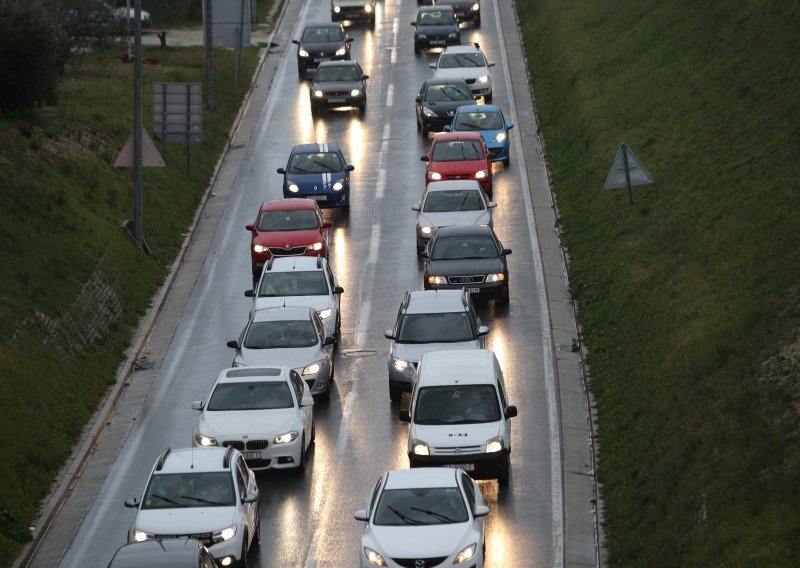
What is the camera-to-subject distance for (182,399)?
2730 centimetres

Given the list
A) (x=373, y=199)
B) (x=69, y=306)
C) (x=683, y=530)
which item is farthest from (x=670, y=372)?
(x=373, y=199)

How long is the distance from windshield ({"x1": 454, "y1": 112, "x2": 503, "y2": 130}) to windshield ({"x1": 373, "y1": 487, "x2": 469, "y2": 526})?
81.6ft

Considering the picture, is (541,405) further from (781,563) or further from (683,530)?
(781,563)

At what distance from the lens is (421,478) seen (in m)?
19.2

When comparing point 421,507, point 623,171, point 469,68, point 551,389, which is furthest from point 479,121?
point 421,507

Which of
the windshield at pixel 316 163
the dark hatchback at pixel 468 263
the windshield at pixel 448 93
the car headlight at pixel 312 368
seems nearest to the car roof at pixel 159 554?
the car headlight at pixel 312 368

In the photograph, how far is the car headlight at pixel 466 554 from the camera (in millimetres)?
17997

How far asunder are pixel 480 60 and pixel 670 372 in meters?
29.9

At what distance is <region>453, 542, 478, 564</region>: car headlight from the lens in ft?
59.0

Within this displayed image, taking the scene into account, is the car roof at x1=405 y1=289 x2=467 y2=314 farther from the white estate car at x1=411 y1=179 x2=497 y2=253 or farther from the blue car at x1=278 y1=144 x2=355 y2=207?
the blue car at x1=278 y1=144 x2=355 y2=207

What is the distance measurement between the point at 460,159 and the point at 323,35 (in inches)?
755

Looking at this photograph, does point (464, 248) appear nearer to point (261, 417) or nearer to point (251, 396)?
point (251, 396)

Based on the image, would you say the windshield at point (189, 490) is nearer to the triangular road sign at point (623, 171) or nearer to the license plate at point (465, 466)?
the license plate at point (465, 466)

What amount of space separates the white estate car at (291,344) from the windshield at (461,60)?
26188 mm
